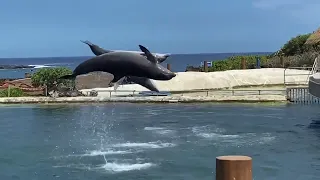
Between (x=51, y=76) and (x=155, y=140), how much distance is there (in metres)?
19.1

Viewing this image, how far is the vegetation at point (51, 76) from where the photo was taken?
3838 cm

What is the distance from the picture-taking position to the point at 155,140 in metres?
21.0

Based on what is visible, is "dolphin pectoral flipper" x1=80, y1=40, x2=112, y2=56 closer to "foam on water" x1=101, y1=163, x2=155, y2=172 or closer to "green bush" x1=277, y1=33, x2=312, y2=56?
"foam on water" x1=101, y1=163, x2=155, y2=172

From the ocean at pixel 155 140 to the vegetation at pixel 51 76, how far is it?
534cm

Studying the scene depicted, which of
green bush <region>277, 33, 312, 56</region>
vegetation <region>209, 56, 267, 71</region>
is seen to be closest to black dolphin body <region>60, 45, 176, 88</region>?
vegetation <region>209, 56, 267, 71</region>

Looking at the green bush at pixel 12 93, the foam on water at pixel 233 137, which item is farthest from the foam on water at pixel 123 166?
the green bush at pixel 12 93

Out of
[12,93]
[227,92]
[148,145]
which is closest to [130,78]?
[148,145]

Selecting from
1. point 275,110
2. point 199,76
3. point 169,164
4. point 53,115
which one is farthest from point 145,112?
point 169,164

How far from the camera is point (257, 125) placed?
24.7 metres

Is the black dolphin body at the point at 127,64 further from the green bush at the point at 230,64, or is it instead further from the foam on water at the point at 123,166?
the green bush at the point at 230,64

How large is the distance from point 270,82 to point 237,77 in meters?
2.41

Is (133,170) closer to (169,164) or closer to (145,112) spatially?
(169,164)

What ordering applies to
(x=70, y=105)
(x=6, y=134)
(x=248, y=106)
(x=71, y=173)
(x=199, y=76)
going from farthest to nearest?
(x=199, y=76) → (x=70, y=105) → (x=248, y=106) → (x=6, y=134) → (x=71, y=173)

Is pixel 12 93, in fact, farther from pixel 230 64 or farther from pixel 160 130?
pixel 230 64
